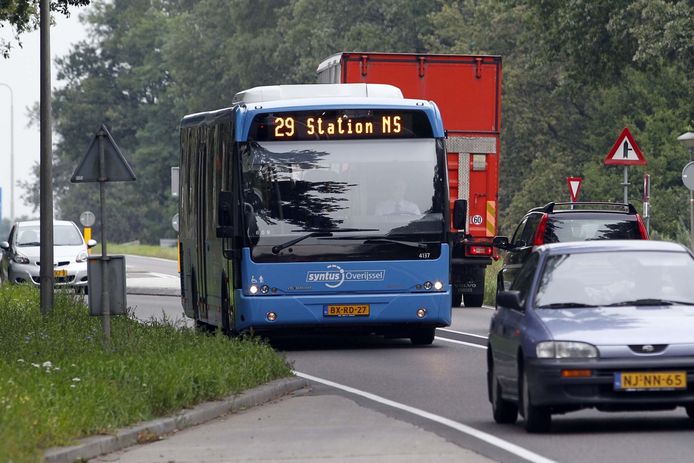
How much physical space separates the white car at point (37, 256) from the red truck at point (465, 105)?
10.6 meters

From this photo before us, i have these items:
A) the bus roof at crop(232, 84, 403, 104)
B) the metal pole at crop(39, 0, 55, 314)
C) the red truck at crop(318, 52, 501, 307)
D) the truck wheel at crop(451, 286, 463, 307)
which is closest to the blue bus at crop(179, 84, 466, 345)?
the bus roof at crop(232, 84, 403, 104)

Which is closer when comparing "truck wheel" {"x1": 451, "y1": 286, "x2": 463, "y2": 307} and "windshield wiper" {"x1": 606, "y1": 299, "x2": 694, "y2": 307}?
"windshield wiper" {"x1": 606, "y1": 299, "x2": 694, "y2": 307}

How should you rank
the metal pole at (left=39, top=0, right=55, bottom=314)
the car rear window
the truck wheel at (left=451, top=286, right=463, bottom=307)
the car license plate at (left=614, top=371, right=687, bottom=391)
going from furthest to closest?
the truck wheel at (left=451, top=286, right=463, bottom=307) → the metal pole at (left=39, top=0, right=55, bottom=314) → the car rear window → the car license plate at (left=614, top=371, right=687, bottom=391)

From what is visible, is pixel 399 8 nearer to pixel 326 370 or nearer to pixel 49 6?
pixel 49 6

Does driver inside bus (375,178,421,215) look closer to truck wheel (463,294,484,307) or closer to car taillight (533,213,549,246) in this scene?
car taillight (533,213,549,246)

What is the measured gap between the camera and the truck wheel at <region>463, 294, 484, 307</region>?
1307 inches

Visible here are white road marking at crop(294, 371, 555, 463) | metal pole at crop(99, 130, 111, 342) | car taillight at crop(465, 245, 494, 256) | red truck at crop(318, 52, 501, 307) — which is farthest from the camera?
car taillight at crop(465, 245, 494, 256)

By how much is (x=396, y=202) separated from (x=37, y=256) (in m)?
19.7

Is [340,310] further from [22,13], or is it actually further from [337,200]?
[22,13]

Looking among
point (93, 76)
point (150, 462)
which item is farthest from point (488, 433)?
point (93, 76)

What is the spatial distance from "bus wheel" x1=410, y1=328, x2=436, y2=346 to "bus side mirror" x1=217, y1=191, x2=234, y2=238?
122 inches

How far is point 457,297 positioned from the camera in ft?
111

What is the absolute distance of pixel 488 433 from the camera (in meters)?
13.3

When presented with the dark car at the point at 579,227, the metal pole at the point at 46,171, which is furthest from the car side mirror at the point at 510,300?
the metal pole at the point at 46,171
